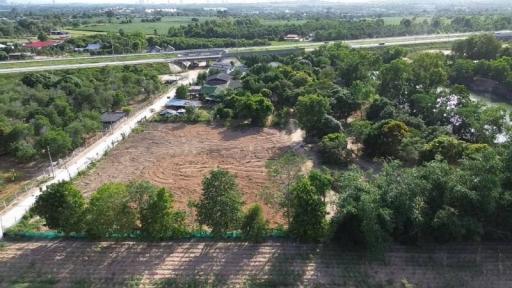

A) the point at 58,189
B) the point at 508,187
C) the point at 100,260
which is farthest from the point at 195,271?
the point at 508,187

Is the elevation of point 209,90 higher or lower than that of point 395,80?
lower

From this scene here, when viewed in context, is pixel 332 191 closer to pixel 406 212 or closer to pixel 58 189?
pixel 406 212

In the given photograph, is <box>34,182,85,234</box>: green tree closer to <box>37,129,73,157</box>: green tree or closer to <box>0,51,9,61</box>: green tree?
<box>37,129,73,157</box>: green tree

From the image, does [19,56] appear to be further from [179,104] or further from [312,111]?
[312,111]

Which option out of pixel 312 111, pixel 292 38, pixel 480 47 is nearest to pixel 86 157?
pixel 312 111

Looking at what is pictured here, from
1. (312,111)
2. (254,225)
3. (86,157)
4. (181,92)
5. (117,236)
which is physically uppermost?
(312,111)

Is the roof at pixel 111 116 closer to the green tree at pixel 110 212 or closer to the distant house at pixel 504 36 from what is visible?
the green tree at pixel 110 212

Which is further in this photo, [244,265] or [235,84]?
[235,84]

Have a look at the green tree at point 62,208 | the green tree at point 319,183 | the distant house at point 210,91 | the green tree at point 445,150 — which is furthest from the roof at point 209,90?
the green tree at point 319,183
